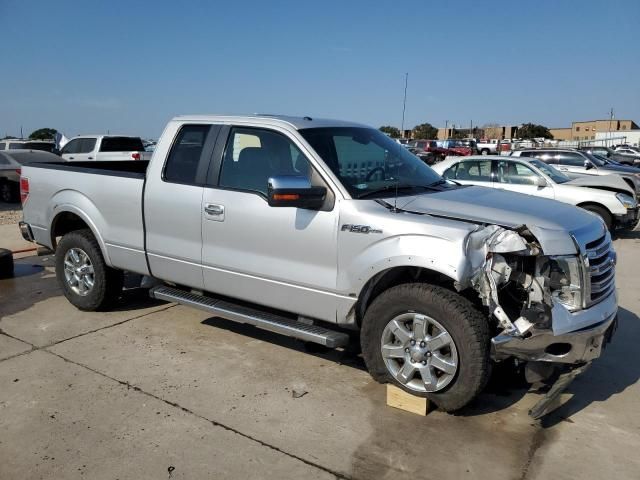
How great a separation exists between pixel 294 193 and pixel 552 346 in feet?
6.28

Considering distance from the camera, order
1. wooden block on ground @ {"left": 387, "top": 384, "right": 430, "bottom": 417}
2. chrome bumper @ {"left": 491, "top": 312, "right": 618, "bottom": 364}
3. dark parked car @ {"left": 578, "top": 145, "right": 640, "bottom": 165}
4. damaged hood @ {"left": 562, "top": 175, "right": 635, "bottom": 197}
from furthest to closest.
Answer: dark parked car @ {"left": 578, "top": 145, "right": 640, "bottom": 165}
damaged hood @ {"left": 562, "top": 175, "right": 635, "bottom": 197}
wooden block on ground @ {"left": 387, "top": 384, "right": 430, "bottom": 417}
chrome bumper @ {"left": 491, "top": 312, "right": 618, "bottom": 364}

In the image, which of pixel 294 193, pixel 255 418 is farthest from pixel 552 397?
pixel 294 193

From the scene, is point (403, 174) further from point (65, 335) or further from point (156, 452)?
point (65, 335)

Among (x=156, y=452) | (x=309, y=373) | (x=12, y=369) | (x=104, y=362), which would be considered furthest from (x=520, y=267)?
(x=12, y=369)

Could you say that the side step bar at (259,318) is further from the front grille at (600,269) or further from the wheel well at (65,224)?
the front grille at (600,269)

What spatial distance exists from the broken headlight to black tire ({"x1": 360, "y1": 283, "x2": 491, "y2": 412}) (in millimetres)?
477

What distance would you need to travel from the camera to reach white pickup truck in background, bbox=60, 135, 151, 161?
17.5m

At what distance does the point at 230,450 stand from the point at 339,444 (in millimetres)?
659

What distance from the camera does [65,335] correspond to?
5.11m

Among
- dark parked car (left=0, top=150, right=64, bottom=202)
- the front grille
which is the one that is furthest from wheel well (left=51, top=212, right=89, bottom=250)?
dark parked car (left=0, top=150, right=64, bottom=202)

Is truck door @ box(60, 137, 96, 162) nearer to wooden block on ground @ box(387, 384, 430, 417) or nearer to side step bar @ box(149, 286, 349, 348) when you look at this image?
side step bar @ box(149, 286, 349, 348)

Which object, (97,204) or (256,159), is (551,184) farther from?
(97,204)

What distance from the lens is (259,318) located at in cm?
430

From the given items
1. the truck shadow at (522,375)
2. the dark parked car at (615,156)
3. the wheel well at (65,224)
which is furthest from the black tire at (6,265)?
the dark parked car at (615,156)
